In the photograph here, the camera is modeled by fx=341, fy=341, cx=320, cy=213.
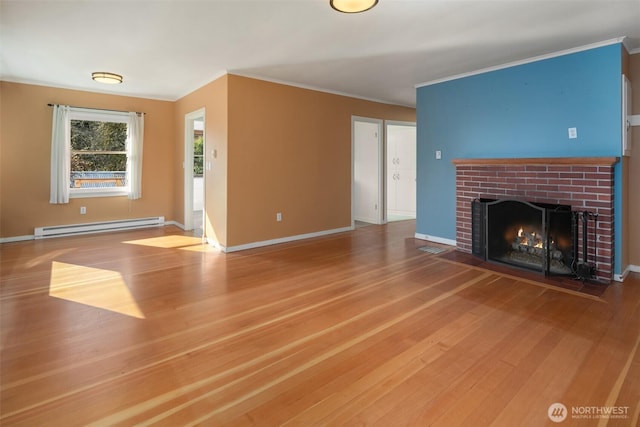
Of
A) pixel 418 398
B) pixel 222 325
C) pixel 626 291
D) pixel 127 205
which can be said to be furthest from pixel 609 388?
pixel 127 205

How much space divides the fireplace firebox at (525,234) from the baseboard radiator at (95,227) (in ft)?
18.4

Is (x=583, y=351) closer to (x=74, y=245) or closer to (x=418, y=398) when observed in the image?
(x=418, y=398)

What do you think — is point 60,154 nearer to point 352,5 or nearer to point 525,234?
point 352,5

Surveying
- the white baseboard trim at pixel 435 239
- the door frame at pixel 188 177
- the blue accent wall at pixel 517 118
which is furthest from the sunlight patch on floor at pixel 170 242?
the blue accent wall at pixel 517 118

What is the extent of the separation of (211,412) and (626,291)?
3.65m

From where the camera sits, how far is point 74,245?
16.4 feet

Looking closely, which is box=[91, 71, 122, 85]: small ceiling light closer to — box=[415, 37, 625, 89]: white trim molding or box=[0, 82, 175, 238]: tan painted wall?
box=[0, 82, 175, 238]: tan painted wall

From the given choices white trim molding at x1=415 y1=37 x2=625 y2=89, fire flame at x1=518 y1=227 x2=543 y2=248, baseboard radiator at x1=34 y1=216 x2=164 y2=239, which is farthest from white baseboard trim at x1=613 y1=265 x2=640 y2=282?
baseboard radiator at x1=34 y1=216 x2=164 y2=239

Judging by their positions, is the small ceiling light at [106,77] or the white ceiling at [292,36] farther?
the small ceiling light at [106,77]

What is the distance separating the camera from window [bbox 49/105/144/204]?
213 inches

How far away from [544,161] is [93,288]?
475 centimetres

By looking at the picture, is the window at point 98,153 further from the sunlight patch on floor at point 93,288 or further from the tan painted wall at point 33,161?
the sunlight patch on floor at point 93,288

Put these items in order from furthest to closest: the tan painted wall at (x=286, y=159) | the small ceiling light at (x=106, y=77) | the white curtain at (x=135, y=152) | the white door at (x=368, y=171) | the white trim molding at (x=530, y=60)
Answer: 1. the white door at (x=368, y=171)
2. the white curtain at (x=135, y=152)
3. the tan painted wall at (x=286, y=159)
4. the small ceiling light at (x=106, y=77)
5. the white trim molding at (x=530, y=60)

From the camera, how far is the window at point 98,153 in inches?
225
